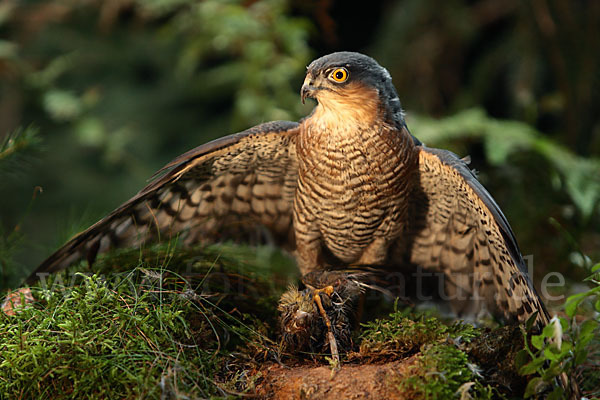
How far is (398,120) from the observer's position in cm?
232

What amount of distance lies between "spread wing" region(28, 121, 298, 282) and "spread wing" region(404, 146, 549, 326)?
650 mm

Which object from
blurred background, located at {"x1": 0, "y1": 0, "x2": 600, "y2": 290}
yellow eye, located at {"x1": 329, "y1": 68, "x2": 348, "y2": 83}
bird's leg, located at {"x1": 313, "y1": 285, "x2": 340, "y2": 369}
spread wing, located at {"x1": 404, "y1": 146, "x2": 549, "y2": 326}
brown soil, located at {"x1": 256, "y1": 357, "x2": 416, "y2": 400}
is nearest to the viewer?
brown soil, located at {"x1": 256, "y1": 357, "x2": 416, "y2": 400}

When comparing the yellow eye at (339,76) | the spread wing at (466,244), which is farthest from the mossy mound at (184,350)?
the yellow eye at (339,76)

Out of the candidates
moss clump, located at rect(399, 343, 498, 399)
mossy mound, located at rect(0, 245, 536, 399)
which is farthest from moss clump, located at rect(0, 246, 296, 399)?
moss clump, located at rect(399, 343, 498, 399)

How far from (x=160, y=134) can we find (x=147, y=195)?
3.10 meters

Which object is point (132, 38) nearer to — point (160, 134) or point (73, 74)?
point (73, 74)

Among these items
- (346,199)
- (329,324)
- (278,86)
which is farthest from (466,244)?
(278,86)

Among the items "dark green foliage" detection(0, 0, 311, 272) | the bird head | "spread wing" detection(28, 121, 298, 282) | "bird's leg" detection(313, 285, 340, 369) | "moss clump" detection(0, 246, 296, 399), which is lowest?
"bird's leg" detection(313, 285, 340, 369)

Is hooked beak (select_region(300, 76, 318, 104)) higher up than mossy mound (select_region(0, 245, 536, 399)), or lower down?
higher up

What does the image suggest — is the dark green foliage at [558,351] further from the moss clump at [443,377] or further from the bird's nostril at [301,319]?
the bird's nostril at [301,319]

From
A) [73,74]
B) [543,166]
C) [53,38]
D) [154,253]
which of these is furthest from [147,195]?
[53,38]

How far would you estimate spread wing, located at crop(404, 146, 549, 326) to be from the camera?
6.53 ft

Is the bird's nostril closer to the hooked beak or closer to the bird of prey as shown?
the bird of prey

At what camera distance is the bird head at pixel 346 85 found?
7.13 feet
